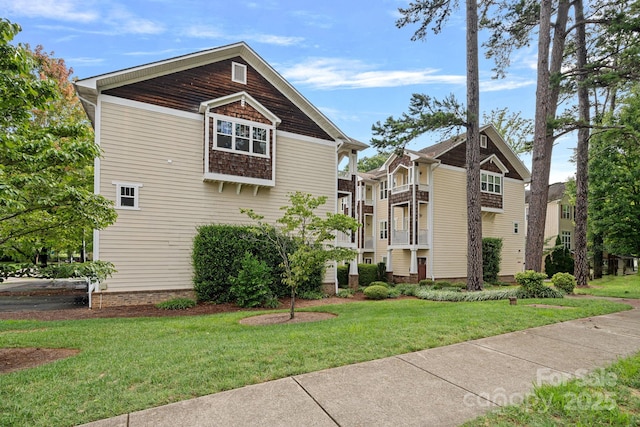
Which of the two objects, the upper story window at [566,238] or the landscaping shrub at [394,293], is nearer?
the landscaping shrub at [394,293]

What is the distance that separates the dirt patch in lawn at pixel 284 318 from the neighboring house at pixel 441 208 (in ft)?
43.5

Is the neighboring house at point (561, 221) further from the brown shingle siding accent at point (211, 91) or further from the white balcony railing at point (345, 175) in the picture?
the brown shingle siding accent at point (211, 91)

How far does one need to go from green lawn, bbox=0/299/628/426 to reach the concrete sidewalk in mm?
241

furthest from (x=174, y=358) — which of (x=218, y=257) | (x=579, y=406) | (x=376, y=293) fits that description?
(x=376, y=293)

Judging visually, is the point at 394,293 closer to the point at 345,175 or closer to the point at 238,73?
the point at 345,175

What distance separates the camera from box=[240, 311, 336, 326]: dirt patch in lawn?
879 cm

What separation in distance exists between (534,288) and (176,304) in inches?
487

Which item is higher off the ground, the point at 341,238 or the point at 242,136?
the point at 242,136

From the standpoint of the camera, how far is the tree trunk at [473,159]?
14641 mm

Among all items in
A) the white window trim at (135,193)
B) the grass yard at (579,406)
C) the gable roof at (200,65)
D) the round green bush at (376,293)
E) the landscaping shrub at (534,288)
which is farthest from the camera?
the round green bush at (376,293)

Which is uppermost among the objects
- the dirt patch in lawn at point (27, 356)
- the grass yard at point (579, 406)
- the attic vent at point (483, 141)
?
the attic vent at point (483, 141)

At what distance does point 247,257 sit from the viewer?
1257 cm

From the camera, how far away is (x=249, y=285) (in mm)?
12289

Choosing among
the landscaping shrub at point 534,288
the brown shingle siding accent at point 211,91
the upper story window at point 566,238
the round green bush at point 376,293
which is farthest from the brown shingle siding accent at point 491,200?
the upper story window at point 566,238
